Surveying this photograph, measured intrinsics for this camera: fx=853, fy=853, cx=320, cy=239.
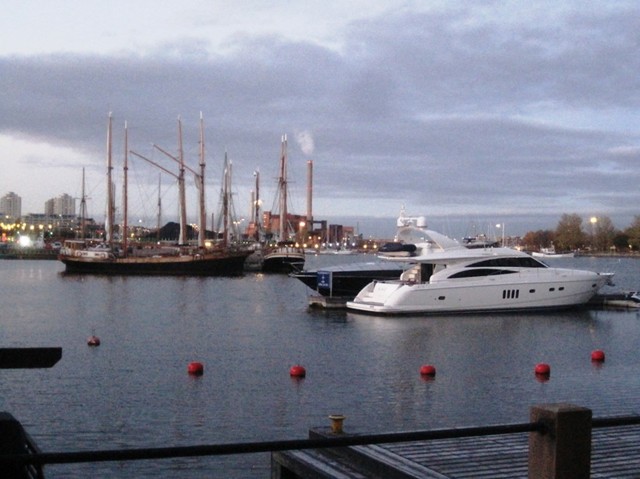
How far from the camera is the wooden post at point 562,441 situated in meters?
6.60

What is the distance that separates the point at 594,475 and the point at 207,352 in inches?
950

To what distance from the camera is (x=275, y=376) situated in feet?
88.8

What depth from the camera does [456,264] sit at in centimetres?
4625

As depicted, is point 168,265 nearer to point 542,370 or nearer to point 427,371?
point 427,371

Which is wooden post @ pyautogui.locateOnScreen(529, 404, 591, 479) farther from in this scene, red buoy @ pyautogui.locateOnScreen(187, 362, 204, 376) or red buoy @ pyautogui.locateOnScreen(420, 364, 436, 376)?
red buoy @ pyautogui.locateOnScreen(187, 362, 204, 376)

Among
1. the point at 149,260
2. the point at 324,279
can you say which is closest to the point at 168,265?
the point at 149,260

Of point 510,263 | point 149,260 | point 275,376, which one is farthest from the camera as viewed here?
point 149,260

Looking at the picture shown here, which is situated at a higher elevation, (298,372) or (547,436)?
(547,436)

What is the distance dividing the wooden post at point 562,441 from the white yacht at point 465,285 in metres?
39.0

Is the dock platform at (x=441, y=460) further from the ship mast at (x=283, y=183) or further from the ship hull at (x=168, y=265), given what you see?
the ship mast at (x=283, y=183)

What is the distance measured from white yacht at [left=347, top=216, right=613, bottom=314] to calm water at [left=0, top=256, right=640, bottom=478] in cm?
98

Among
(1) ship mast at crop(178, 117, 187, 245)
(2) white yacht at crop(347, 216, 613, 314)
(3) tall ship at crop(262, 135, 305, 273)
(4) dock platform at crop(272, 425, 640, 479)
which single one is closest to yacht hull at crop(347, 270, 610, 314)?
(2) white yacht at crop(347, 216, 613, 314)

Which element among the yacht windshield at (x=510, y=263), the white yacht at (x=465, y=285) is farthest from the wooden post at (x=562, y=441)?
the yacht windshield at (x=510, y=263)

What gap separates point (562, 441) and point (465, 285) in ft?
132
